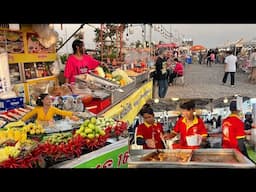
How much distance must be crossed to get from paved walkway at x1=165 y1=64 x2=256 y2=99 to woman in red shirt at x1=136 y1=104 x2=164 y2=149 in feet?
2.02

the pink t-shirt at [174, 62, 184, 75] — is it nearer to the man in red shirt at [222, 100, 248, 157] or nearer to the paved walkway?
the paved walkway

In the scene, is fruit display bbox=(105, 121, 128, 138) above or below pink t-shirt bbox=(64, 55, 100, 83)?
below

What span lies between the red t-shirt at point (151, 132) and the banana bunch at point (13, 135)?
3.63ft

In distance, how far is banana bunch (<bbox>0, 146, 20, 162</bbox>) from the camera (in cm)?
210

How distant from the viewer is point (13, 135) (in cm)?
237

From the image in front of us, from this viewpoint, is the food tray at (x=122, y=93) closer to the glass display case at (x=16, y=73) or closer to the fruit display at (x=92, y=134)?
the fruit display at (x=92, y=134)

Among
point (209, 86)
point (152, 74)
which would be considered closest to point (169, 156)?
point (209, 86)

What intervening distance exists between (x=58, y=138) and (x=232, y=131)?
60.9 inches

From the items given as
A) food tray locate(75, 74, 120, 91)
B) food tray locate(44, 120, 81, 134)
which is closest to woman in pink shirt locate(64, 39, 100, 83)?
food tray locate(75, 74, 120, 91)

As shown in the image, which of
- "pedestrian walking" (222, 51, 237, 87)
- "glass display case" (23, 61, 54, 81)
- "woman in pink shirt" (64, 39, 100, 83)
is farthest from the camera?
"glass display case" (23, 61, 54, 81)

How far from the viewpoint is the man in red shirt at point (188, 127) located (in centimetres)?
291

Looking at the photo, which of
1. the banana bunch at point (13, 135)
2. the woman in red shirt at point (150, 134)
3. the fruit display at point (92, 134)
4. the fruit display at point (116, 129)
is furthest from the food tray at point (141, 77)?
the banana bunch at point (13, 135)

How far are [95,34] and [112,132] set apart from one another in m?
1.53
